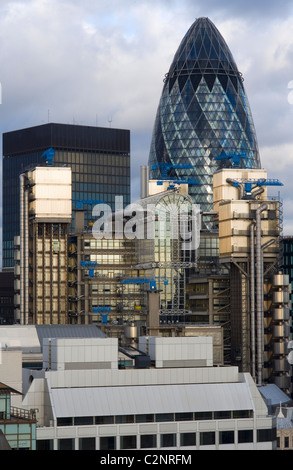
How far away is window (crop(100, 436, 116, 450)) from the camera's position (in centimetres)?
8469

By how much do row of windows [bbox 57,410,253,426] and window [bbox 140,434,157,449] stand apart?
4.74 feet

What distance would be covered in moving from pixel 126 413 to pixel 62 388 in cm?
639

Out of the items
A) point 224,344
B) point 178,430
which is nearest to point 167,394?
point 178,430

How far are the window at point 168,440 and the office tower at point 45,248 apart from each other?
97.7 meters

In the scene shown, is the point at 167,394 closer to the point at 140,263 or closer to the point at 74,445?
the point at 74,445

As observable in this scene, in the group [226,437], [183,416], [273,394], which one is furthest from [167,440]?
[273,394]

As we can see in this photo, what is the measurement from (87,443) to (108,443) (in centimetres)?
185

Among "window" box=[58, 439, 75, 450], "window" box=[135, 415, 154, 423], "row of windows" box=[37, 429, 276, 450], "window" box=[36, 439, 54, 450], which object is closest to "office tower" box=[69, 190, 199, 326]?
"row of windows" box=[37, 429, 276, 450]

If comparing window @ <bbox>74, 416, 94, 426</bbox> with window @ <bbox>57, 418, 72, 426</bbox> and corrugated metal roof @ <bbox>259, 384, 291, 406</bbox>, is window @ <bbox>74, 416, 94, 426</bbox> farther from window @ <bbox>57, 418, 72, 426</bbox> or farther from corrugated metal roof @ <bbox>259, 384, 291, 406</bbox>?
Result: corrugated metal roof @ <bbox>259, 384, 291, 406</bbox>

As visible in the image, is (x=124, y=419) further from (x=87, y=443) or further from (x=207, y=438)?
(x=207, y=438)

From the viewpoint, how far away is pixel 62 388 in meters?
87.6

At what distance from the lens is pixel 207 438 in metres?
88.1

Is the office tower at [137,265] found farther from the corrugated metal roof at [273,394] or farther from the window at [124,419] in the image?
the window at [124,419]

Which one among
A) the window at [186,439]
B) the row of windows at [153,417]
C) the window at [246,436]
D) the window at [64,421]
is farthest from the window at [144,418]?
the window at [246,436]
